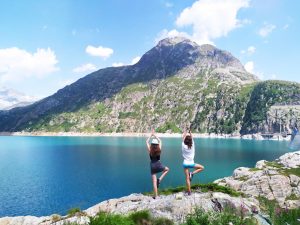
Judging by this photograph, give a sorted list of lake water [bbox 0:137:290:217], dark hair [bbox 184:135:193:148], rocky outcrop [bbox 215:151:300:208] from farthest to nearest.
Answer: lake water [bbox 0:137:290:217]
rocky outcrop [bbox 215:151:300:208]
dark hair [bbox 184:135:193:148]

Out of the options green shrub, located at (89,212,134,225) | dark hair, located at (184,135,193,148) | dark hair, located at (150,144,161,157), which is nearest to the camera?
green shrub, located at (89,212,134,225)

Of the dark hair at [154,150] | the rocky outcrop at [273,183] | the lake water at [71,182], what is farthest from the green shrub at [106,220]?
the lake water at [71,182]

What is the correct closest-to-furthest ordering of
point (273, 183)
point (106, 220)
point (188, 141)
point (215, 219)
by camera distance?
point (106, 220) < point (215, 219) < point (188, 141) < point (273, 183)

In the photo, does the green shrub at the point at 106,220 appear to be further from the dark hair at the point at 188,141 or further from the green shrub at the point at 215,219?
the dark hair at the point at 188,141

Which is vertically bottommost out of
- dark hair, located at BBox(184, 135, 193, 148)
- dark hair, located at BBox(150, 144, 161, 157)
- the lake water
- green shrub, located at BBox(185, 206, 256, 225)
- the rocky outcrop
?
the lake water

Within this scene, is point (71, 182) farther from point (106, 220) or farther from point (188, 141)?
point (106, 220)

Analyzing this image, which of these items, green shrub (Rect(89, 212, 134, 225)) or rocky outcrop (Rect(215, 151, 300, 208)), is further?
rocky outcrop (Rect(215, 151, 300, 208))

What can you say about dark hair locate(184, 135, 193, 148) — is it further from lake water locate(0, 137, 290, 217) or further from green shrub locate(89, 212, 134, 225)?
lake water locate(0, 137, 290, 217)

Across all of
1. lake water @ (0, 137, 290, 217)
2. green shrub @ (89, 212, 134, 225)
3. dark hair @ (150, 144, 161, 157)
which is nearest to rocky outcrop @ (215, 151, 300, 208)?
lake water @ (0, 137, 290, 217)

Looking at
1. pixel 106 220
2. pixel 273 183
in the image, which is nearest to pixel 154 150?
pixel 106 220

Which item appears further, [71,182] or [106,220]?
[71,182]

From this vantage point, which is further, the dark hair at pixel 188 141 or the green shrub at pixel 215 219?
the dark hair at pixel 188 141

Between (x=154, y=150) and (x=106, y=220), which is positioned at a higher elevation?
(x=154, y=150)

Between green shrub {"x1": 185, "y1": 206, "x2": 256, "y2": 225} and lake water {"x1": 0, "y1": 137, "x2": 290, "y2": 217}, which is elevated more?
green shrub {"x1": 185, "y1": 206, "x2": 256, "y2": 225}
